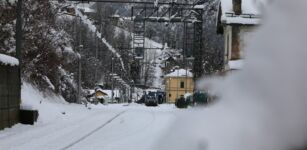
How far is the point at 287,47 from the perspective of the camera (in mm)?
1587

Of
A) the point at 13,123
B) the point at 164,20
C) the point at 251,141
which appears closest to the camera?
the point at 251,141

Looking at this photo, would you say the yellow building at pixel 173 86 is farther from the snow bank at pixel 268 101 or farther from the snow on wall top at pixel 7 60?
the snow bank at pixel 268 101

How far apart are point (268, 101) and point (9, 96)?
956 inches

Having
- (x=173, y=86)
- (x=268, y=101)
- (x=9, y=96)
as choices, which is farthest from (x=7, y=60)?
(x=173, y=86)

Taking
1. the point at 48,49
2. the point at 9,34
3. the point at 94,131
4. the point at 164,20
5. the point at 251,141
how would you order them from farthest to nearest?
the point at 164,20 → the point at 48,49 → the point at 9,34 → the point at 94,131 → the point at 251,141

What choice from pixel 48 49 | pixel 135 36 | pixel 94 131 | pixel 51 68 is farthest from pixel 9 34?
pixel 94 131

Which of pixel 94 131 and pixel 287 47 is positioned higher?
pixel 287 47

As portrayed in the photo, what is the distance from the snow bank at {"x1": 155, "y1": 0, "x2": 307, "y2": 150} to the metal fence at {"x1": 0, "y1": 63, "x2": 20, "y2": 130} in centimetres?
2209

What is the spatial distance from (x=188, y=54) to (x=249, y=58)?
43.5 meters

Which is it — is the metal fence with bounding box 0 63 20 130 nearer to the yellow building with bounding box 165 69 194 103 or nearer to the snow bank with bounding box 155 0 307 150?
the snow bank with bounding box 155 0 307 150

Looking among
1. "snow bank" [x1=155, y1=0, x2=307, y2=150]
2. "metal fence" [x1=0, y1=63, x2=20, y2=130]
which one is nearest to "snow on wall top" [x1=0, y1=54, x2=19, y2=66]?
"metal fence" [x1=0, y1=63, x2=20, y2=130]

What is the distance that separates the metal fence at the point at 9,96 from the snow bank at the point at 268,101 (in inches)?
870

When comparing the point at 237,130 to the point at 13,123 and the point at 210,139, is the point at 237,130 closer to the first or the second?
the point at 210,139

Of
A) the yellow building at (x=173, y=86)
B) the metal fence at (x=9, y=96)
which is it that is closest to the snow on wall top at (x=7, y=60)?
the metal fence at (x=9, y=96)
